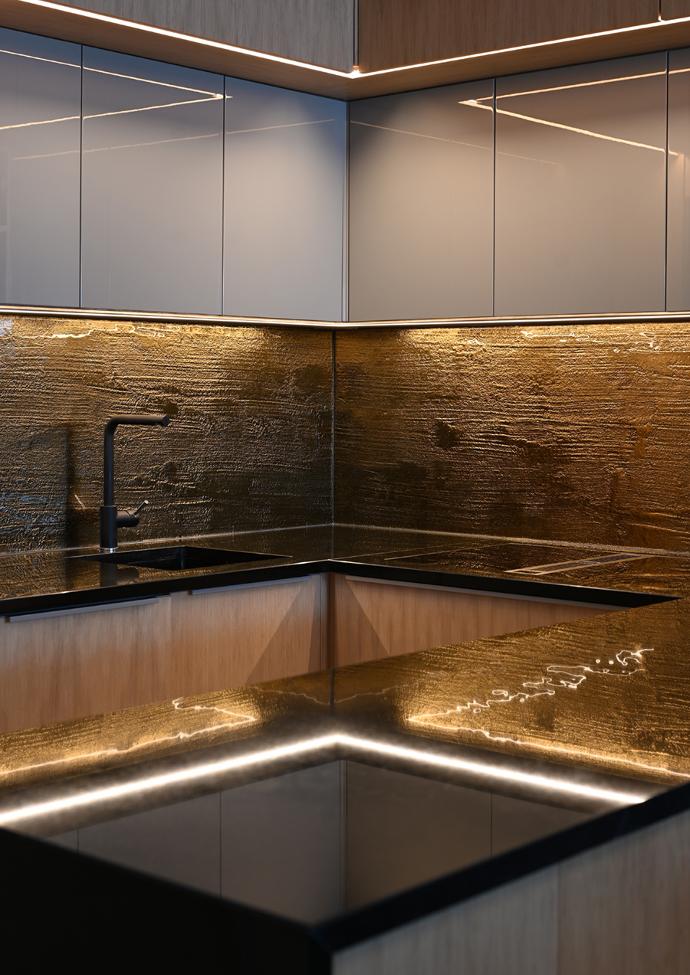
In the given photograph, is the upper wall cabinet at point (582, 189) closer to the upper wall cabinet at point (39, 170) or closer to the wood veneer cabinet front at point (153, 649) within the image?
the wood veneer cabinet front at point (153, 649)

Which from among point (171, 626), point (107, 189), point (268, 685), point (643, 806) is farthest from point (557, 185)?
point (643, 806)

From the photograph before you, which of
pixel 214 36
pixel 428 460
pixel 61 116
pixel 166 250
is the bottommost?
pixel 428 460

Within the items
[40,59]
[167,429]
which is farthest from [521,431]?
[40,59]

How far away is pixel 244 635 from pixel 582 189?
1414 mm

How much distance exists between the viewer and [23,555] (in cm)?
333

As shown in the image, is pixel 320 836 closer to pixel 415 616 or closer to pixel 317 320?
pixel 415 616

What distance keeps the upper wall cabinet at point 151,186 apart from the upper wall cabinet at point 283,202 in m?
0.06

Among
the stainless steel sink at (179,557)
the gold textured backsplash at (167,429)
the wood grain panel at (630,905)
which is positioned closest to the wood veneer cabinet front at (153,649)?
the stainless steel sink at (179,557)

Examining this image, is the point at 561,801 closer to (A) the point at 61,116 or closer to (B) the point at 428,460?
(A) the point at 61,116

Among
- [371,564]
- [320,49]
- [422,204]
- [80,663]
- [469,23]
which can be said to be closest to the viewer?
[80,663]

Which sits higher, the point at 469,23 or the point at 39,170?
the point at 469,23

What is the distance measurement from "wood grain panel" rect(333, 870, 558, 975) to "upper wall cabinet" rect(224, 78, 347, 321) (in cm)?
259

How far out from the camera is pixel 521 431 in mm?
3723

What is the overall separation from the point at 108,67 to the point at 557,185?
1.18m
